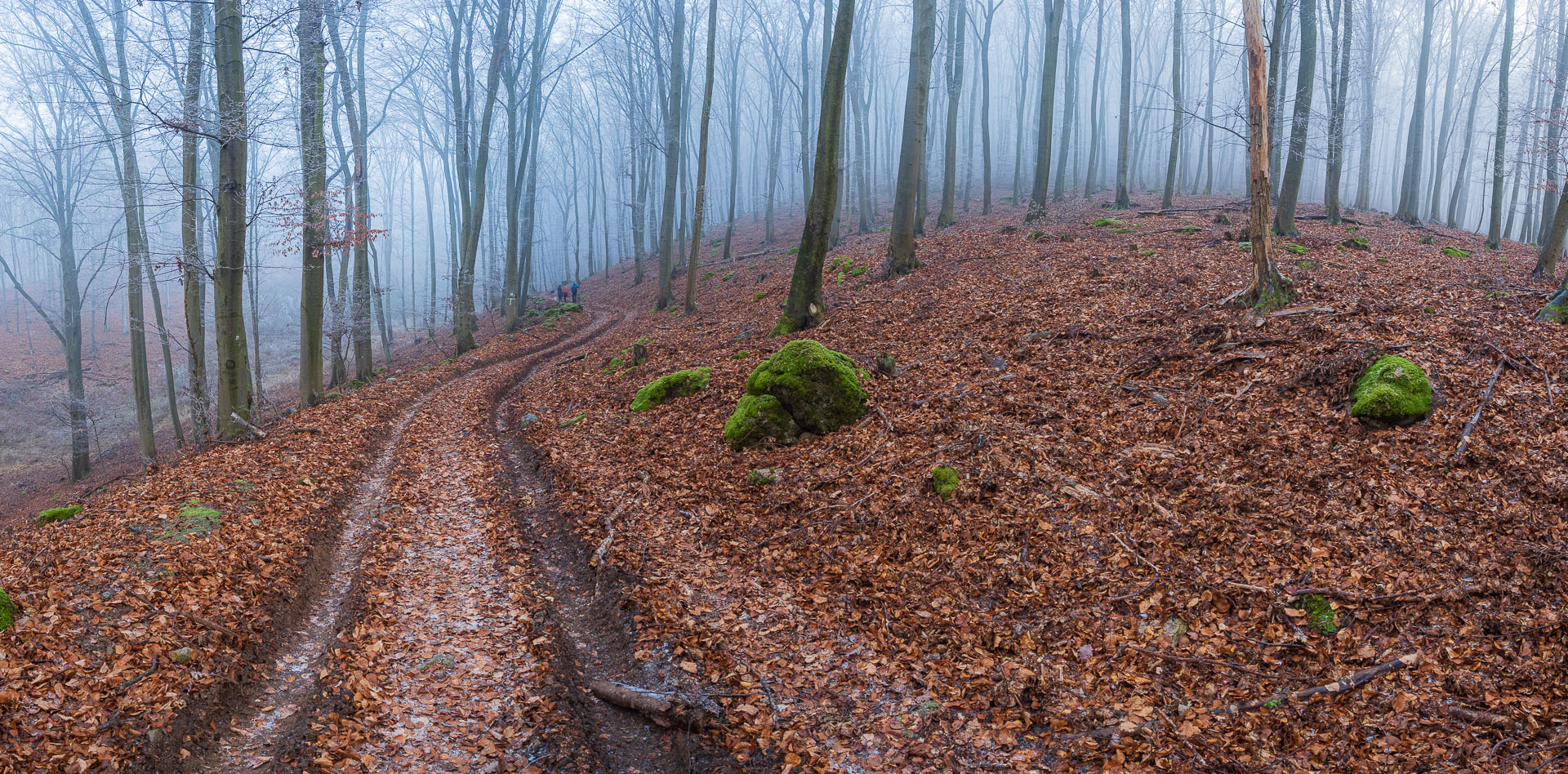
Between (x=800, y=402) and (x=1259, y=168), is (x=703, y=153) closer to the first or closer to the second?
(x=800, y=402)

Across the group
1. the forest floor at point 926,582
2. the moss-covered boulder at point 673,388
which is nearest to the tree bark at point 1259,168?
the forest floor at point 926,582

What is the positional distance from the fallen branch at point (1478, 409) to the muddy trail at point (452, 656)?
6.09m

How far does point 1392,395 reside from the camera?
6113 mm

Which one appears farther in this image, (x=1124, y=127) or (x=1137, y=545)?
(x=1124, y=127)

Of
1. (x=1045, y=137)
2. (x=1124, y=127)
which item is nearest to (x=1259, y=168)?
(x=1045, y=137)

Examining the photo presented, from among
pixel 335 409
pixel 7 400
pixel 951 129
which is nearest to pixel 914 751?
pixel 335 409

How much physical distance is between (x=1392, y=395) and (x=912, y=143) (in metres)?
10.2

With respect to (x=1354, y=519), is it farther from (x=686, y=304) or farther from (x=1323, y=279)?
(x=686, y=304)

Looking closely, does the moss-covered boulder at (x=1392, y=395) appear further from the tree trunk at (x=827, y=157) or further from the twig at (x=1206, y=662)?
the tree trunk at (x=827, y=157)

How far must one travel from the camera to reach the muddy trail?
4254mm

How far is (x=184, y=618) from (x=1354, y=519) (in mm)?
8408

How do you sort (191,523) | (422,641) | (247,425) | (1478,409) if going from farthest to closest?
(247,425), (191,523), (1478,409), (422,641)

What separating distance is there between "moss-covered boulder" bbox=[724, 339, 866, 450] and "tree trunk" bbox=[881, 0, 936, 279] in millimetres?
6561

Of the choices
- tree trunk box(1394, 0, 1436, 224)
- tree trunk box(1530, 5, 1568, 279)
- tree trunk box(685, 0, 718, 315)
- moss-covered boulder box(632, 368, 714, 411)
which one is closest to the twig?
moss-covered boulder box(632, 368, 714, 411)
